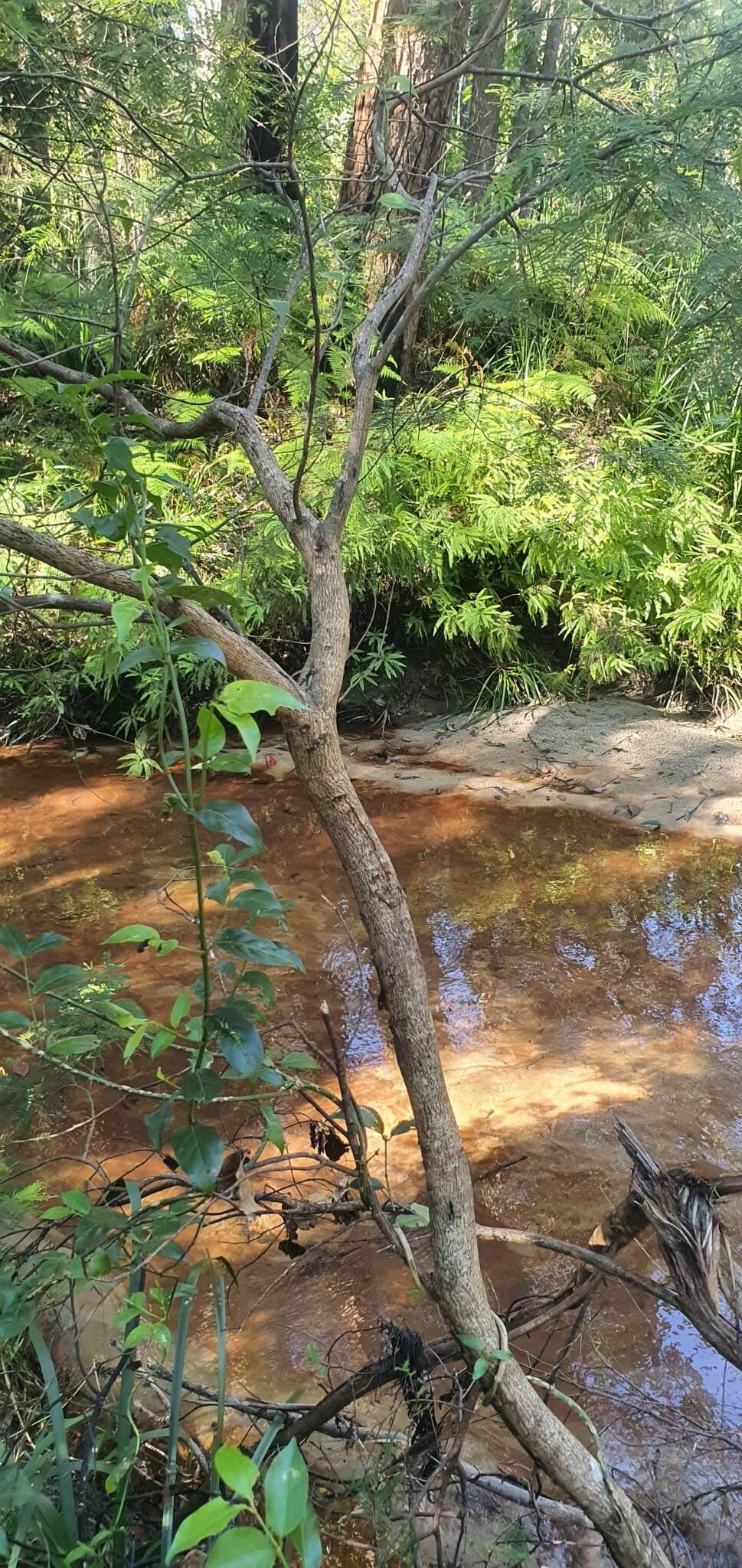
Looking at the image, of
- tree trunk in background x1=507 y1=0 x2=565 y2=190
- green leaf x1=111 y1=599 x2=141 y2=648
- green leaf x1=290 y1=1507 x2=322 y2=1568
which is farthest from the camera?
tree trunk in background x1=507 y1=0 x2=565 y2=190

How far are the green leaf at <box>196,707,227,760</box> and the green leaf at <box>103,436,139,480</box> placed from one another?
0.27m

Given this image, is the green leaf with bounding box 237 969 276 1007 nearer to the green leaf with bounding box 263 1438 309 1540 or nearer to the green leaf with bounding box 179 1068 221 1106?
the green leaf with bounding box 179 1068 221 1106

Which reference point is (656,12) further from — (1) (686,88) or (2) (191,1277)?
(2) (191,1277)

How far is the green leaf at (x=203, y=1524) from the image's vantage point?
0.84 meters

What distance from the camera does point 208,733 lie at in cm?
113

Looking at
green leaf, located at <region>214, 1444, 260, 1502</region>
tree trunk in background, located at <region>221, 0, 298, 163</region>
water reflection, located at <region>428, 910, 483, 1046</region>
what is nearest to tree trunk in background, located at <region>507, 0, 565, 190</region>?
tree trunk in background, located at <region>221, 0, 298, 163</region>

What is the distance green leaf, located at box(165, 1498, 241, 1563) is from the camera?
836 mm

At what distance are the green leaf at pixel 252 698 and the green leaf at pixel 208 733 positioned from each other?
0.7 inches

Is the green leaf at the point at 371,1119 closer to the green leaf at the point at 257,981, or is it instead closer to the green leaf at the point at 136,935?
the green leaf at the point at 257,981

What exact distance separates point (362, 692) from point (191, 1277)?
4441 millimetres

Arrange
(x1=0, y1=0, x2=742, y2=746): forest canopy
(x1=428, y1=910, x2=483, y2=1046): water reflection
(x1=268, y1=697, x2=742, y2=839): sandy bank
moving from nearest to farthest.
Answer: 1. (x1=0, y1=0, x2=742, y2=746): forest canopy
2. (x1=428, y1=910, x2=483, y2=1046): water reflection
3. (x1=268, y1=697, x2=742, y2=839): sandy bank

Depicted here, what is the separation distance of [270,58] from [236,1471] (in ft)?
10.4

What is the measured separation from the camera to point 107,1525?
5.01 feet

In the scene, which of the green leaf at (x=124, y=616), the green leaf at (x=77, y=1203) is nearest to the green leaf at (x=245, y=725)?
the green leaf at (x=124, y=616)
